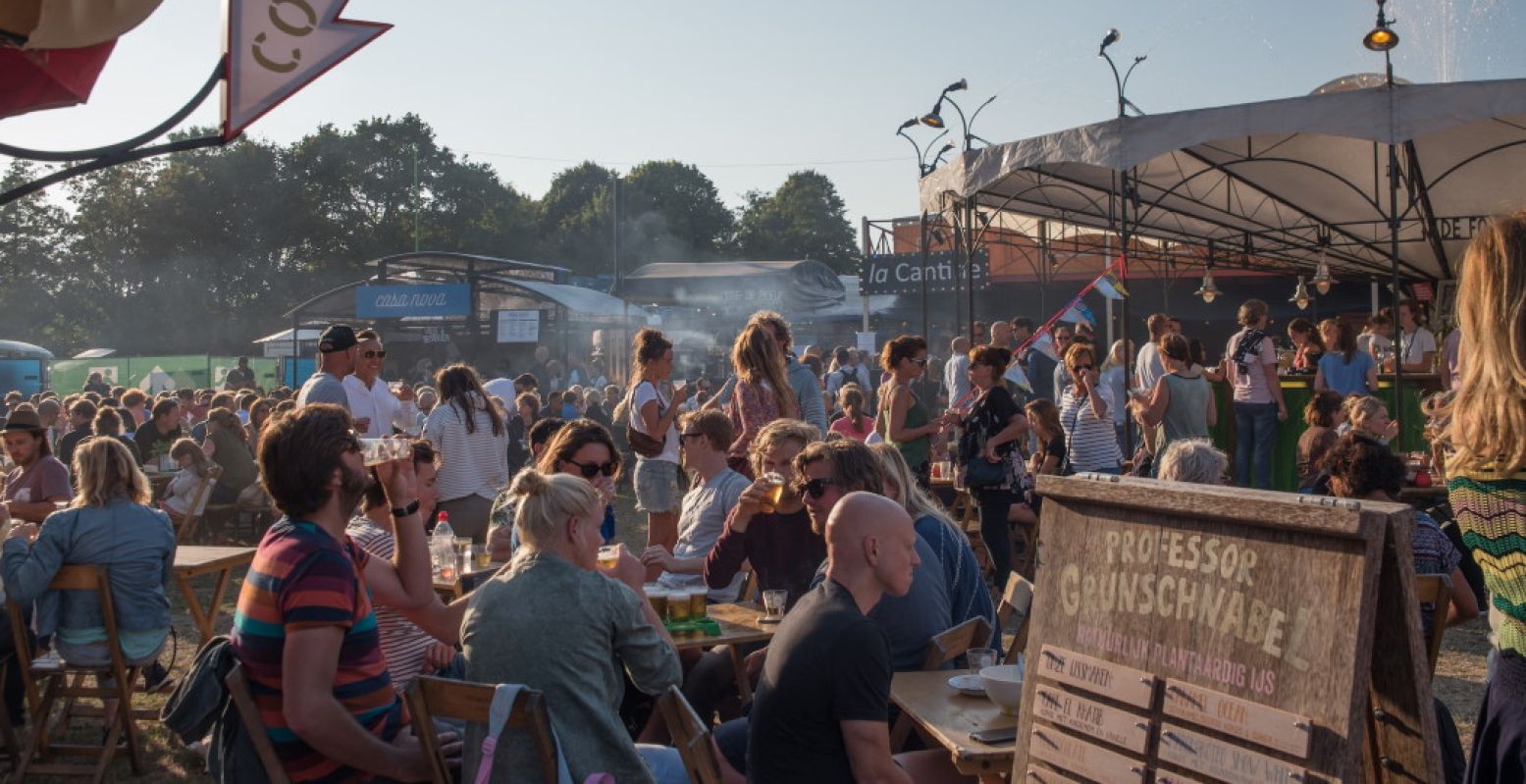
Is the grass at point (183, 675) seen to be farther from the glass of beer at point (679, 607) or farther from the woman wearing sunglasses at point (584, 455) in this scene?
the glass of beer at point (679, 607)

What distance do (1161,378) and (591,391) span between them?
906cm

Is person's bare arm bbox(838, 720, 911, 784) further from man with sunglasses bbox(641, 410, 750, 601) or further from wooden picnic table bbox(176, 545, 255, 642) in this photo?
wooden picnic table bbox(176, 545, 255, 642)

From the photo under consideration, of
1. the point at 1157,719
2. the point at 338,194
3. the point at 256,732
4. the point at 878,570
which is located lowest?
the point at 256,732

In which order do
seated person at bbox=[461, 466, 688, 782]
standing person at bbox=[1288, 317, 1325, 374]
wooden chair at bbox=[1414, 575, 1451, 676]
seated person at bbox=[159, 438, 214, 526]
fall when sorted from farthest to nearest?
standing person at bbox=[1288, 317, 1325, 374] < seated person at bbox=[159, 438, 214, 526] < wooden chair at bbox=[1414, 575, 1451, 676] < seated person at bbox=[461, 466, 688, 782]

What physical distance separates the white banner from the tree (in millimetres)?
63306

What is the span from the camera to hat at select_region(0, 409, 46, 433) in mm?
7199

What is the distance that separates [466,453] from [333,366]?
3.15ft

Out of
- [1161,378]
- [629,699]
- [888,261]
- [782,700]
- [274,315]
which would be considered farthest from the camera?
[274,315]

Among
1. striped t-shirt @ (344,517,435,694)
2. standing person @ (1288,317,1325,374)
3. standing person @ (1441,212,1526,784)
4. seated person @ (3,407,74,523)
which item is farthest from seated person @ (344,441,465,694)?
standing person @ (1288,317,1325,374)

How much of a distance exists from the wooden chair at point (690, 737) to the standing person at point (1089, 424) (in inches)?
245

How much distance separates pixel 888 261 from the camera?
24.9 meters

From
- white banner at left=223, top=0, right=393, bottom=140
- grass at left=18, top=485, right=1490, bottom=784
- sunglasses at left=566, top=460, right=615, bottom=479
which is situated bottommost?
grass at left=18, top=485, right=1490, bottom=784

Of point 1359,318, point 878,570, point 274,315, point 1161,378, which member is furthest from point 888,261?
point 274,315

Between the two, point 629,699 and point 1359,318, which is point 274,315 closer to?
point 1359,318
